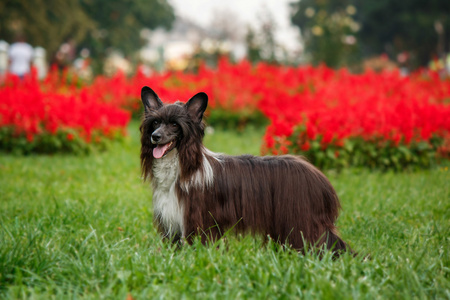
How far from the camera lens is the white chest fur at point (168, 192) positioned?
344 cm

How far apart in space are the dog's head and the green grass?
2.48 ft

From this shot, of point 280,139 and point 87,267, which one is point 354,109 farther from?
point 87,267

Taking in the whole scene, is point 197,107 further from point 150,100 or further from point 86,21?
point 86,21

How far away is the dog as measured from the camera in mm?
3389

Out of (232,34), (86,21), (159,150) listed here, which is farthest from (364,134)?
(232,34)

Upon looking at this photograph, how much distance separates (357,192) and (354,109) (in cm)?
219

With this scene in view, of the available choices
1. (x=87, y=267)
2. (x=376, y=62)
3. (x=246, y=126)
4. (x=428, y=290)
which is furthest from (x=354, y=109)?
(x=376, y=62)

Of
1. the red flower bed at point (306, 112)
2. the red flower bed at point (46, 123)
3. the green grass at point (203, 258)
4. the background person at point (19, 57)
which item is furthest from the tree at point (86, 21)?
the green grass at point (203, 258)

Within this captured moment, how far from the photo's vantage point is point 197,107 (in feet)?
11.2

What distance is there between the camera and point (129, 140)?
9.87 metres

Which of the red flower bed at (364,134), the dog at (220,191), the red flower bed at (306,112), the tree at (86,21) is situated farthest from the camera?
the tree at (86,21)

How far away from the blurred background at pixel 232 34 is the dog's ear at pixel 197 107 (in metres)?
11.2

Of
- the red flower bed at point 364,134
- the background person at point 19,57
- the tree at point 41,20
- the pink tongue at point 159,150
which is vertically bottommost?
the red flower bed at point 364,134

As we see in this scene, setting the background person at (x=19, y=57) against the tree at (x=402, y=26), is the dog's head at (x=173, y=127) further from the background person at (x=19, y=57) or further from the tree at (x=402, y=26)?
the tree at (x=402, y=26)
